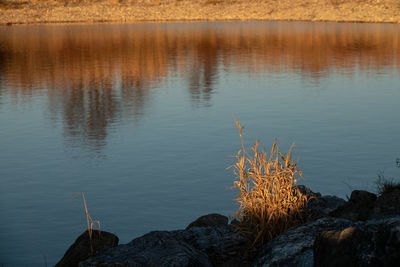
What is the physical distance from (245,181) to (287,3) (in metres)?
69.6

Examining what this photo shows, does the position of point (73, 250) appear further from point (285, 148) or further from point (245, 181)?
point (285, 148)

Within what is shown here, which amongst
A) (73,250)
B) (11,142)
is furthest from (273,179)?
(11,142)

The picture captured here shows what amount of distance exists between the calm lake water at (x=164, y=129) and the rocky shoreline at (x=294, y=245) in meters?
2.44

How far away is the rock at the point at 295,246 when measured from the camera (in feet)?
19.4

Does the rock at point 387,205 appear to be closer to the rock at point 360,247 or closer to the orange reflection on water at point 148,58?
the rock at point 360,247

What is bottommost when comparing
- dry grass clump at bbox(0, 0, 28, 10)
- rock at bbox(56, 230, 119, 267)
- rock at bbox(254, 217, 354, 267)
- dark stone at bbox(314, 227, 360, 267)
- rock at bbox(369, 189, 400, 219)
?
rock at bbox(56, 230, 119, 267)

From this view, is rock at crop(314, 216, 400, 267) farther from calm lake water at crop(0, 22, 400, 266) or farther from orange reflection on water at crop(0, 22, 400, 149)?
orange reflection on water at crop(0, 22, 400, 149)

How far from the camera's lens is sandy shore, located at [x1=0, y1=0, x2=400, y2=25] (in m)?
68.0

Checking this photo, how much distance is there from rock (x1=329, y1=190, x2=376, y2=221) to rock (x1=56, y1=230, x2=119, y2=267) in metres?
2.76

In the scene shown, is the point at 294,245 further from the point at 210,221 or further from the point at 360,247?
the point at 210,221

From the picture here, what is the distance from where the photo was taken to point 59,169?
13.2 metres

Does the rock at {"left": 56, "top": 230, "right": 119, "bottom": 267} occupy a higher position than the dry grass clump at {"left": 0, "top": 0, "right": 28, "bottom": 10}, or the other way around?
the dry grass clump at {"left": 0, "top": 0, "right": 28, "bottom": 10}

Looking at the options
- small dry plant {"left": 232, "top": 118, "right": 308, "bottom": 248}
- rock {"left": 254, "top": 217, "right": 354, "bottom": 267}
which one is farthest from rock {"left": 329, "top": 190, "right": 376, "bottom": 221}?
rock {"left": 254, "top": 217, "right": 354, "bottom": 267}

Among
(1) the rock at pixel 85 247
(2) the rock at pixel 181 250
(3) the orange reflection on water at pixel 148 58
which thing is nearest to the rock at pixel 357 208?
(2) the rock at pixel 181 250
